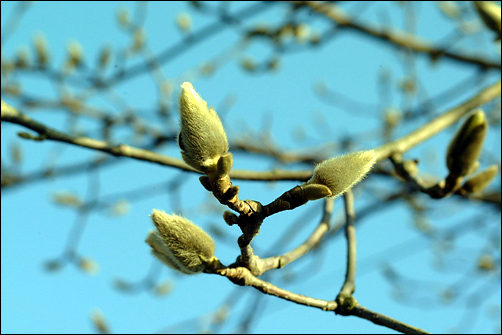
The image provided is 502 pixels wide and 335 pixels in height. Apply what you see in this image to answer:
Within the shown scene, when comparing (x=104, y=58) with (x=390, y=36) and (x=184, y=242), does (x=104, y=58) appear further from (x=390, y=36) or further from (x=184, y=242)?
(x=184, y=242)

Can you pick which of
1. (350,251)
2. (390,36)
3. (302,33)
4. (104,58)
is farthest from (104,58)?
(350,251)

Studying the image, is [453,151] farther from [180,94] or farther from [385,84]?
[385,84]

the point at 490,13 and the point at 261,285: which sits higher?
the point at 490,13

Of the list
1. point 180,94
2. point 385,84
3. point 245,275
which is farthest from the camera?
point 385,84

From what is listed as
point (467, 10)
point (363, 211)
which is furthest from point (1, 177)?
point (467, 10)

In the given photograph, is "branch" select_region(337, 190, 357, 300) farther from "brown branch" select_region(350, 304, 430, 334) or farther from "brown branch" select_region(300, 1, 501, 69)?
"brown branch" select_region(300, 1, 501, 69)

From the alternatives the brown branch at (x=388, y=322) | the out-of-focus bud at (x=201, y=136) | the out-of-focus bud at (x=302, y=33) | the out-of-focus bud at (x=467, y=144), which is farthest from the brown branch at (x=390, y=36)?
the out-of-focus bud at (x=201, y=136)
